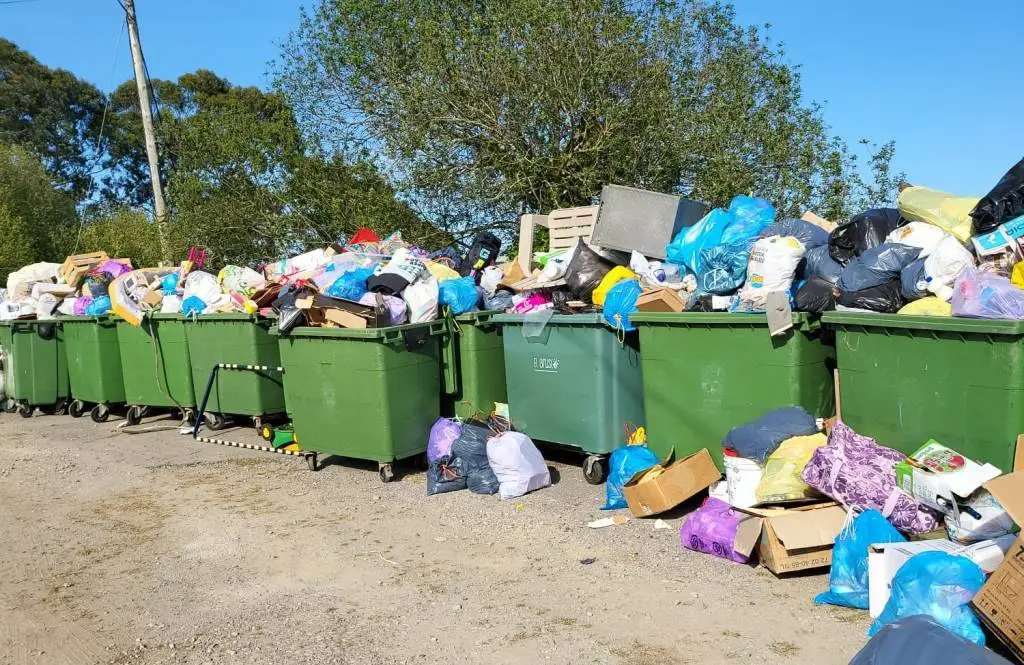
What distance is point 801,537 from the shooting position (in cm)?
404

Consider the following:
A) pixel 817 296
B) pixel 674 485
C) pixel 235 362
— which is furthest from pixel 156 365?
pixel 817 296

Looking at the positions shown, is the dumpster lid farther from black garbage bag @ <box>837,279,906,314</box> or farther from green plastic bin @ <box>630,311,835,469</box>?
green plastic bin @ <box>630,311,835,469</box>

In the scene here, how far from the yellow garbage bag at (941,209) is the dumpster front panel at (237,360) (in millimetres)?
5189

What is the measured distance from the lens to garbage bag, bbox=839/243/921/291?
4.52m

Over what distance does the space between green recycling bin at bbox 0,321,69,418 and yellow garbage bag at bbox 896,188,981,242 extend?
361 inches

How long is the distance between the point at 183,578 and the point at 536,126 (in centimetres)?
708

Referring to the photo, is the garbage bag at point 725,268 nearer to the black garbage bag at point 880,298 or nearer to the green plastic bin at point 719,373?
the green plastic bin at point 719,373

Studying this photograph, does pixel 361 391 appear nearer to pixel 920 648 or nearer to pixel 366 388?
pixel 366 388

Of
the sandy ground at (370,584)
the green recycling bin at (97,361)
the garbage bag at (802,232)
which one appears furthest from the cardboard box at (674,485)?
the green recycling bin at (97,361)

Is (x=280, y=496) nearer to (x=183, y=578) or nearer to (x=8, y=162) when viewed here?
(x=183, y=578)

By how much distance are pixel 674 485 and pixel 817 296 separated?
1308mm

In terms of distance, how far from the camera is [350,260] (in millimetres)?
7066

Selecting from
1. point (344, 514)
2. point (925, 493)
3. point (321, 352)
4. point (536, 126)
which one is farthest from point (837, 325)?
point (536, 126)

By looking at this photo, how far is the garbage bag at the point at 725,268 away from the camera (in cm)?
532
